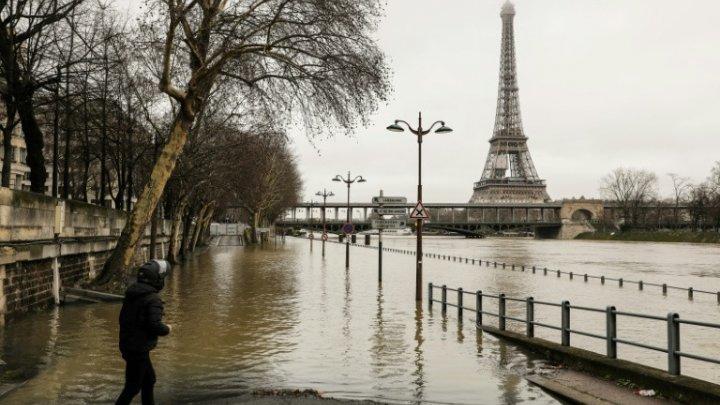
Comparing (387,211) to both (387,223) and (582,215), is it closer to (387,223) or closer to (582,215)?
(387,223)

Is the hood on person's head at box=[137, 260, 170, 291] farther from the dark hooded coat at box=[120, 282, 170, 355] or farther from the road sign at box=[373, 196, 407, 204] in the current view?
the road sign at box=[373, 196, 407, 204]

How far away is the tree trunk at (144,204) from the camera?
21.8 m

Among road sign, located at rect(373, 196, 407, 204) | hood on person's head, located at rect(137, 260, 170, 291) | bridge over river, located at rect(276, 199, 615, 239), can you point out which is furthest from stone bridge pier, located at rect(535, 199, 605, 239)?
hood on person's head, located at rect(137, 260, 170, 291)

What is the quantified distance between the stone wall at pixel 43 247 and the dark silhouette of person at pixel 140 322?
8.38m

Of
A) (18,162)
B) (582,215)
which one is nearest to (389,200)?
(18,162)

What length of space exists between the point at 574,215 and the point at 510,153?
3281cm

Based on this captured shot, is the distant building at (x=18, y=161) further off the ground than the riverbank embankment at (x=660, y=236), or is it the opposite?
the distant building at (x=18, y=161)

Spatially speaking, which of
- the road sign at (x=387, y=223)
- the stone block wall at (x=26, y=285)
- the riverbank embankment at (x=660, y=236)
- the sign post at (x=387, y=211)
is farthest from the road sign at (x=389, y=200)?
the riverbank embankment at (x=660, y=236)

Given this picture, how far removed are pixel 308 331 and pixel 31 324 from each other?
6164 mm

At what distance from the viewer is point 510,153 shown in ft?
576

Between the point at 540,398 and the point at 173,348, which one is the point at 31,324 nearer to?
the point at 173,348

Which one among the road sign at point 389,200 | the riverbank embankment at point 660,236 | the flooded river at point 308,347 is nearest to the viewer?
the flooded river at point 308,347

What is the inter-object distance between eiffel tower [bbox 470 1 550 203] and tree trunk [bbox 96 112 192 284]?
514ft

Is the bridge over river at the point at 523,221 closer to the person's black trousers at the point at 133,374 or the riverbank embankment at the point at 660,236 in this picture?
the riverbank embankment at the point at 660,236
